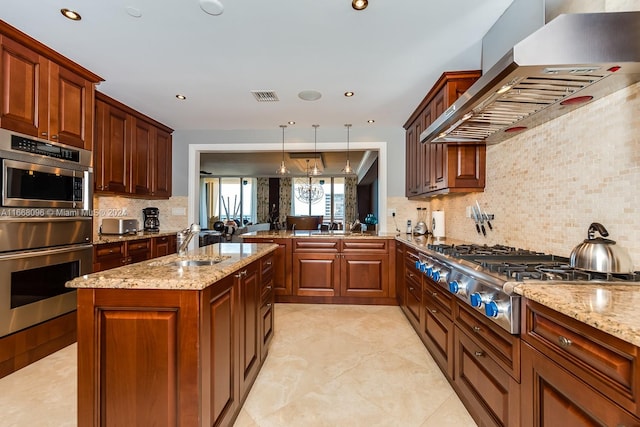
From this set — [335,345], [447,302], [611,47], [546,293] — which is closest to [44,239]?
[335,345]

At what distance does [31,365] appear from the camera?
7.63 feet

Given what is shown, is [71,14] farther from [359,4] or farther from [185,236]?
[359,4]

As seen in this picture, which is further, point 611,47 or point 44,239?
point 44,239

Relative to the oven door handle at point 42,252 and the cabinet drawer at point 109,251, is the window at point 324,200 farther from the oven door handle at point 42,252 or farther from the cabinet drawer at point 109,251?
the oven door handle at point 42,252

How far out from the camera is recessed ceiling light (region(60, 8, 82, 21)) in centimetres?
197

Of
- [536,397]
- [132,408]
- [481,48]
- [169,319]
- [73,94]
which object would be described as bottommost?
[132,408]

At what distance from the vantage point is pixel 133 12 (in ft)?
6.44

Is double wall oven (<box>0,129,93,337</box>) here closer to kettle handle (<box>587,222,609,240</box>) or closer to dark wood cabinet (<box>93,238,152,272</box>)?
dark wood cabinet (<box>93,238,152,272</box>)

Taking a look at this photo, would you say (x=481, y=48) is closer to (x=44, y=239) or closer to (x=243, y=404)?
(x=243, y=404)

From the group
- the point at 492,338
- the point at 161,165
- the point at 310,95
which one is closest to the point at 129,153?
the point at 161,165

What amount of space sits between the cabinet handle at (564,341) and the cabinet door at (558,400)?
3.2 inches

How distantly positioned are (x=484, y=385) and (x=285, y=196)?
395 inches

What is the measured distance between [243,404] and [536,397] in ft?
4.94

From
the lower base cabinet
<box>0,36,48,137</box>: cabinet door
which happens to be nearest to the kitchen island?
the lower base cabinet
